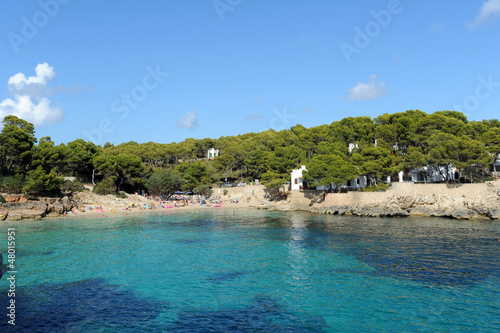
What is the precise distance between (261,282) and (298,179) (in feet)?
155

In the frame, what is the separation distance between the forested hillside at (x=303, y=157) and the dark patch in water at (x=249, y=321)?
4199 centimetres

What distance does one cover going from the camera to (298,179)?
6400 cm

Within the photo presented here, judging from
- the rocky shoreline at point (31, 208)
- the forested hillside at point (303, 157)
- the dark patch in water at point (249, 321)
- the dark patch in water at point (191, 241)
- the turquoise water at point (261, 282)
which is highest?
the forested hillside at point (303, 157)

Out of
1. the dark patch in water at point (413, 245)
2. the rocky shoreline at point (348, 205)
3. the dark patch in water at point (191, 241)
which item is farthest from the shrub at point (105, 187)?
the dark patch in water at point (191, 241)

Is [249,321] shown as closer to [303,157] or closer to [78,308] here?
[78,308]

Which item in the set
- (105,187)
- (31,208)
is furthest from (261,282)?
(105,187)

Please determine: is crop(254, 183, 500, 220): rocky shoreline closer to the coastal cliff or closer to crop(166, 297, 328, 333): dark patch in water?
the coastal cliff

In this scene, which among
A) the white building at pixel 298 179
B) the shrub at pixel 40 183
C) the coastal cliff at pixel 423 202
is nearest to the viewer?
the coastal cliff at pixel 423 202

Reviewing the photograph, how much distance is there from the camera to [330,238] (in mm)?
30203

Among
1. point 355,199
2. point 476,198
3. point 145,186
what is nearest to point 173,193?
point 145,186
